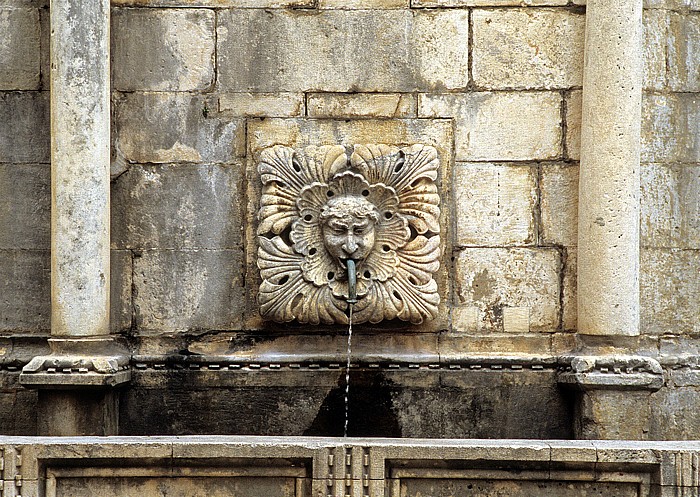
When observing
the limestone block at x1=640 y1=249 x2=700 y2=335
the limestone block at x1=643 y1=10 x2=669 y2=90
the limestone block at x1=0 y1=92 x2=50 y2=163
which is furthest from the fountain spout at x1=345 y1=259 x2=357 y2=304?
the limestone block at x1=643 y1=10 x2=669 y2=90

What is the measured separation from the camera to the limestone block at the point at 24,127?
6.09 meters

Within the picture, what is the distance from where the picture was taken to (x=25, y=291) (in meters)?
6.10

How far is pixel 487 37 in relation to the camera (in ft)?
19.8

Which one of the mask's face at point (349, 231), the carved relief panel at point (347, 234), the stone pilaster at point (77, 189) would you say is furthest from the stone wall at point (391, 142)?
the mask's face at point (349, 231)

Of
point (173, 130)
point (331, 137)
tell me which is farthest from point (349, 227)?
point (173, 130)

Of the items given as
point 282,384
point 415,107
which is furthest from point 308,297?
point 415,107

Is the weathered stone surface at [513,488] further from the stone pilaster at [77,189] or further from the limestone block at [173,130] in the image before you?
the limestone block at [173,130]

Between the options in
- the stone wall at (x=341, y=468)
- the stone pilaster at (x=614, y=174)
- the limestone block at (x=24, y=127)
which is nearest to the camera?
the stone wall at (x=341, y=468)

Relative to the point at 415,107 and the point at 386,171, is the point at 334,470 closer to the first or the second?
the point at 386,171

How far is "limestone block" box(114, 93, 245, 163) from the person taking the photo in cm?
606

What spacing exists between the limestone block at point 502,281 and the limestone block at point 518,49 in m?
1.06

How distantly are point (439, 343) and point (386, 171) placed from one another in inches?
44.0

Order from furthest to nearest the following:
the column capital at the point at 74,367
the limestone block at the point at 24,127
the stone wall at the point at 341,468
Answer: the limestone block at the point at 24,127
the column capital at the point at 74,367
the stone wall at the point at 341,468

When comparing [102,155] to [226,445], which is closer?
[226,445]
